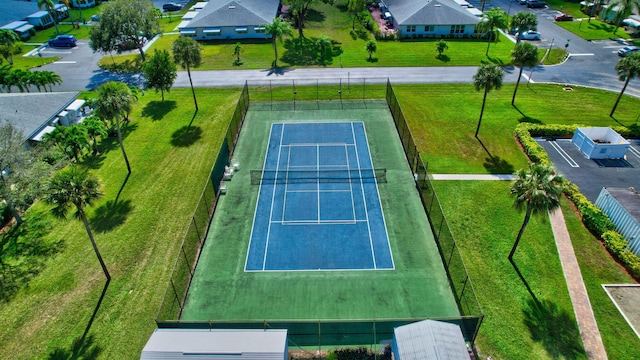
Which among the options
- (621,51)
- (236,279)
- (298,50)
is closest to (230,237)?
(236,279)

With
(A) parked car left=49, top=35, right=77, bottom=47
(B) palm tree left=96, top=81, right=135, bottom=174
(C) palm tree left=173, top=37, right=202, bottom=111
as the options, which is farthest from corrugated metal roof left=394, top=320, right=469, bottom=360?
(A) parked car left=49, top=35, right=77, bottom=47

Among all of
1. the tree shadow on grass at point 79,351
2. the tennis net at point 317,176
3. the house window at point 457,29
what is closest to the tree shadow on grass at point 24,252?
the tree shadow on grass at point 79,351

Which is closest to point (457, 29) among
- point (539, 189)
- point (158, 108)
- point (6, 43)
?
point (158, 108)

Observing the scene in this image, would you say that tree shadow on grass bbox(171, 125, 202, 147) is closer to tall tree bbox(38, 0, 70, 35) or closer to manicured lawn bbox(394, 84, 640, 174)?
manicured lawn bbox(394, 84, 640, 174)

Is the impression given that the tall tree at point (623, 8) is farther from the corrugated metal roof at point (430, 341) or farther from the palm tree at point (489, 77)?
the corrugated metal roof at point (430, 341)

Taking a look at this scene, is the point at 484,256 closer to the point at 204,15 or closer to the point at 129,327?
the point at 129,327

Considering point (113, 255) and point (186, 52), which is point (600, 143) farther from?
point (113, 255)
